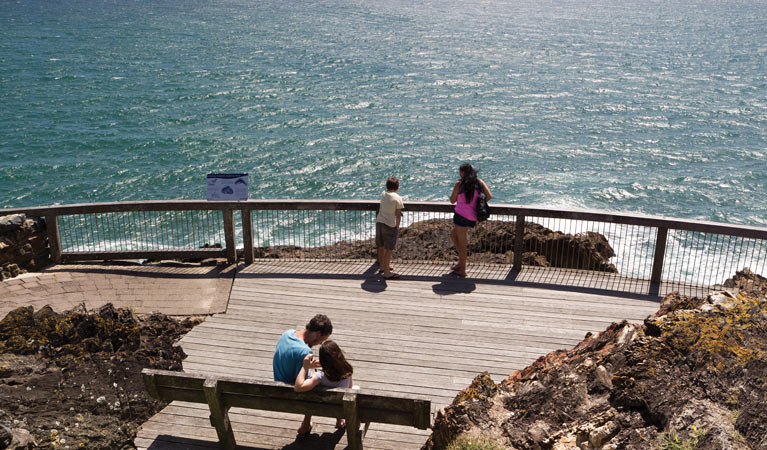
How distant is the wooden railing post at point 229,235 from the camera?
37.4 ft

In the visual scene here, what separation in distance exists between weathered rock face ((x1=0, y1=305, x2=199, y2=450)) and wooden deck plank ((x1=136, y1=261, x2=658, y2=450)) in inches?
13.3

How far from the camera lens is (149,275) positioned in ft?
37.6

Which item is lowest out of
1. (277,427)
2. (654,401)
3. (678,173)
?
(678,173)

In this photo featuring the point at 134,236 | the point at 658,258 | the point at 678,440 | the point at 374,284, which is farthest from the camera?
the point at 134,236

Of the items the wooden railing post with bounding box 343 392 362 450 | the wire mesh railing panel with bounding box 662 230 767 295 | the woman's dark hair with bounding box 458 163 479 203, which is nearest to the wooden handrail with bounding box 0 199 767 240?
the woman's dark hair with bounding box 458 163 479 203

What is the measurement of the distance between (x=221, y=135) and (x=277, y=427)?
31.7m

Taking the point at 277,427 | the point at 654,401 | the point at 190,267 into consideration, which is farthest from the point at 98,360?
the point at 654,401

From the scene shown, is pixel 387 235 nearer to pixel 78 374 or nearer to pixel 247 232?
pixel 247 232

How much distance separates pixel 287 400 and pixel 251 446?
1023 mm

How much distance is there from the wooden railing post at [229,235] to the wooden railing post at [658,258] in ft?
21.8

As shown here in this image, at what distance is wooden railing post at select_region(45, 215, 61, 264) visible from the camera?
456 inches

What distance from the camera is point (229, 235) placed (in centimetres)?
1159

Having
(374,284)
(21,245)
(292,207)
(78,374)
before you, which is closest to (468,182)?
(374,284)

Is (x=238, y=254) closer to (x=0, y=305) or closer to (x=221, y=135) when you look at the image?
(x=0, y=305)
